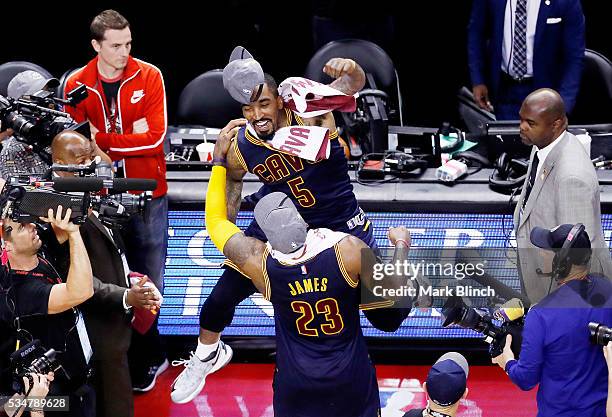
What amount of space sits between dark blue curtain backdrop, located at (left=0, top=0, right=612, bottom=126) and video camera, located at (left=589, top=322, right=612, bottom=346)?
551cm

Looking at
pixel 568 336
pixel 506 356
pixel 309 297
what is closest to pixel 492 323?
pixel 506 356

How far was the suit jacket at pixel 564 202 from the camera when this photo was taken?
18.0 ft

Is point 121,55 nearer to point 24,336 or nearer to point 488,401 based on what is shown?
point 24,336

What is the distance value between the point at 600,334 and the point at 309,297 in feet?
4.17

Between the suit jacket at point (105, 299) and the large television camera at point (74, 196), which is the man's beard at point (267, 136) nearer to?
the large television camera at point (74, 196)

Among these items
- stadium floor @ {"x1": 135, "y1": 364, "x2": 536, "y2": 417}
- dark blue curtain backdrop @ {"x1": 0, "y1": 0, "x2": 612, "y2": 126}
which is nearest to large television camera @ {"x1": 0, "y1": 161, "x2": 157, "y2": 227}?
stadium floor @ {"x1": 135, "y1": 364, "x2": 536, "y2": 417}

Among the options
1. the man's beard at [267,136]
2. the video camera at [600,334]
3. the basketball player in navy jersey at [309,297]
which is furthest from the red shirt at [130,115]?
the video camera at [600,334]

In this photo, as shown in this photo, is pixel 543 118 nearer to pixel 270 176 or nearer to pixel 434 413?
pixel 270 176

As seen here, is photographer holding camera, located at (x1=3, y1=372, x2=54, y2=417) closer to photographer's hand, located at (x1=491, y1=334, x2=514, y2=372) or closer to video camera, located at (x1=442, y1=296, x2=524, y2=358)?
video camera, located at (x1=442, y1=296, x2=524, y2=358)

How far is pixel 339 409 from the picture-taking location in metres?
4.99

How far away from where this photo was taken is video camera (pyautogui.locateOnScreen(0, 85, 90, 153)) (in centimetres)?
562

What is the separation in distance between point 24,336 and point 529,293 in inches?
108

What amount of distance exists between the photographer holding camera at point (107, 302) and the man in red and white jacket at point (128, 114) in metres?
0.84

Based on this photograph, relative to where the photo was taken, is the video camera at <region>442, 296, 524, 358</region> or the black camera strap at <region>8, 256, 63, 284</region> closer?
the black camera strap at <region>8, 256, 63, 284</region>
